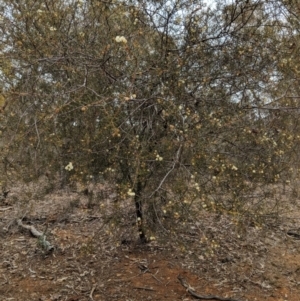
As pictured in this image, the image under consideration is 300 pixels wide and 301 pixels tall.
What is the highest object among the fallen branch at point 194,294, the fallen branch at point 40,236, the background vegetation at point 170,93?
the background vegetation at point 170,93

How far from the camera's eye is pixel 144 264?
499 cm

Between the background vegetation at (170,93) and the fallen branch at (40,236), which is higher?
the background vegetation at (170,93)

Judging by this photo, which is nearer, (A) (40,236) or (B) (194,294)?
(B) (194,294)

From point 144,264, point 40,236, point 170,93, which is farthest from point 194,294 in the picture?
point 40,236

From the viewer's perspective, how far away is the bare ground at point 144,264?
14.3 feet

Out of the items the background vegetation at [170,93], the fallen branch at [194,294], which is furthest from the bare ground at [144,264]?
the background vegetation at [170,93]

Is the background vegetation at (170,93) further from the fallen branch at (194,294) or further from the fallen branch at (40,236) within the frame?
the fallen branch at (40,236)

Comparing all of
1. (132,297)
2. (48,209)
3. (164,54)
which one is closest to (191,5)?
(164,54)

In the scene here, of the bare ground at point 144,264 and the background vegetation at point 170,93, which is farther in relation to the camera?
the bare ground at point 144,264

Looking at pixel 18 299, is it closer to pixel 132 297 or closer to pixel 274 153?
pixel 132 297

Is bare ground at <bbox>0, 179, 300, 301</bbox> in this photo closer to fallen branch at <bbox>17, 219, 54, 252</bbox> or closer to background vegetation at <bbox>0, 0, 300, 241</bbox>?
fallen branch at <bbox>17, 219, 54, 252</bbox>

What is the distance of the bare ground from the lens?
4359 mm

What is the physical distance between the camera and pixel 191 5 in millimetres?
3455

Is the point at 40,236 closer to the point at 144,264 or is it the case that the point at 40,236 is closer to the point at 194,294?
the point at 144,264
